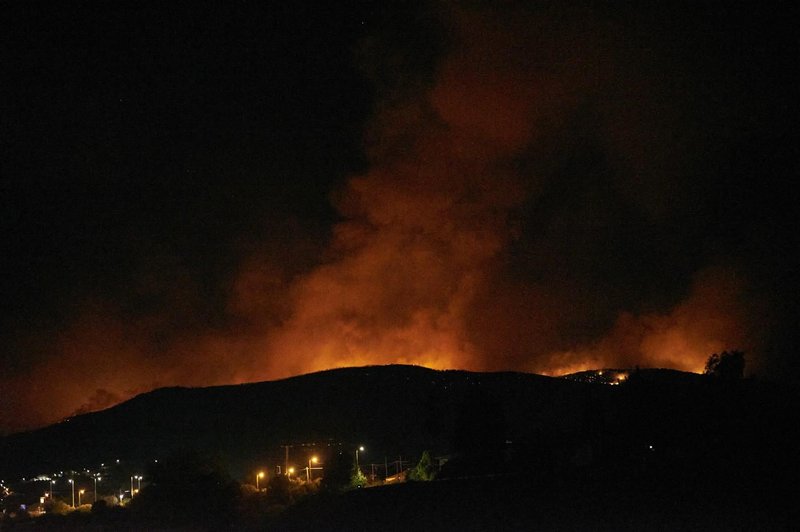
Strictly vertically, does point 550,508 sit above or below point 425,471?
below

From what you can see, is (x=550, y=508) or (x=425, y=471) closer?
(x=550, y=508)

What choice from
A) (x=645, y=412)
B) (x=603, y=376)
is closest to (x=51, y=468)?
(x=603, y=376)

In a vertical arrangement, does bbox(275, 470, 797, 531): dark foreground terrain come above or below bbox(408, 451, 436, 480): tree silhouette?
below

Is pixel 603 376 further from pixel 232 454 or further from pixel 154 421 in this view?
pixel 154 421

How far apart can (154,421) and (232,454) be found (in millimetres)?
35356

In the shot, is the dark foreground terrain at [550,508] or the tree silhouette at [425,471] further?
the tree silhouette at [425,471]

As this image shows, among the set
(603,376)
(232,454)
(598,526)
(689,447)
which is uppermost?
(603,376)

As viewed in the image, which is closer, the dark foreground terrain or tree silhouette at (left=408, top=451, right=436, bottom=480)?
the dark foreground terrain

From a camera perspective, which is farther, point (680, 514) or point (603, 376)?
point (603, 376)

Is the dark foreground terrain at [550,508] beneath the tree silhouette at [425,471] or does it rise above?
beneath

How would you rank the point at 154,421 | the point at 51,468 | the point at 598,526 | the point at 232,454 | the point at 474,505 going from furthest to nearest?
the point at 154,421 → the point at 51,468 → the point at 232,454 → the point at 474,505 → the point at 598,526

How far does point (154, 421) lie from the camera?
15688cm

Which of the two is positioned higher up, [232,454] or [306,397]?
[306,397]

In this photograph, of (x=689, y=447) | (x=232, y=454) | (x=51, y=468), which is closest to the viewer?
(x=689, y=447)
